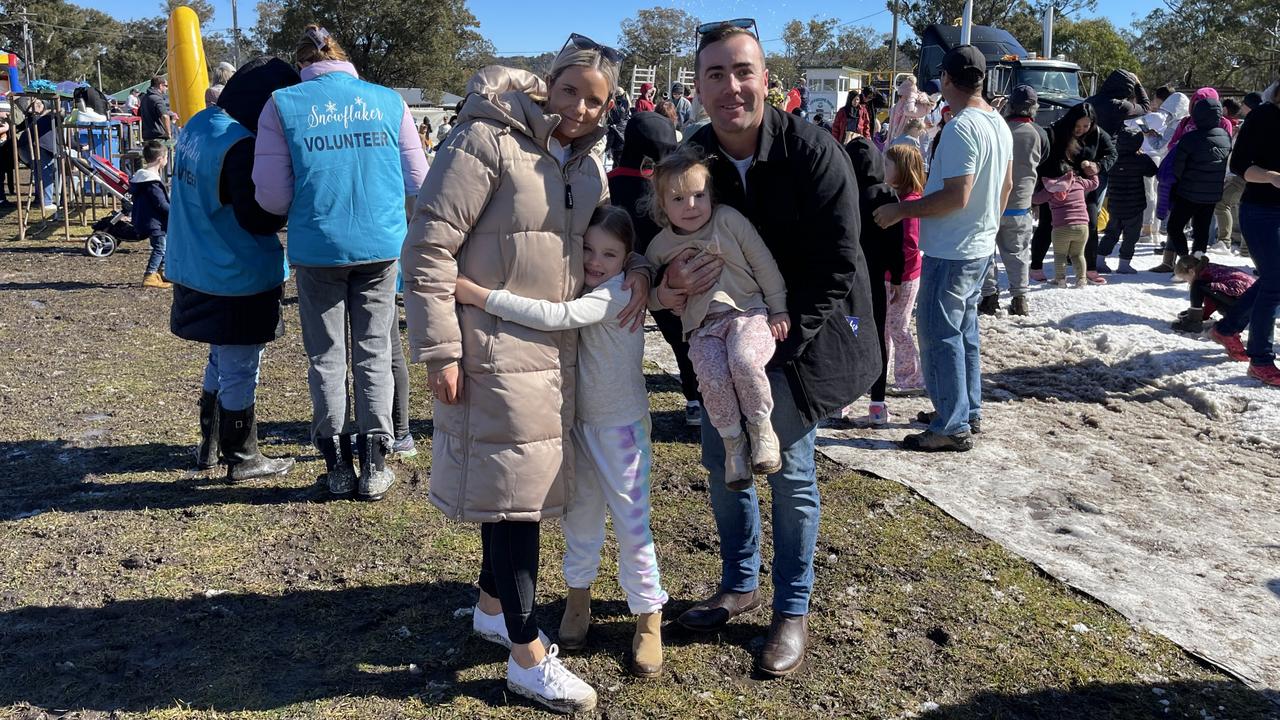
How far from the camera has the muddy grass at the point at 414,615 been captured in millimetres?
3033

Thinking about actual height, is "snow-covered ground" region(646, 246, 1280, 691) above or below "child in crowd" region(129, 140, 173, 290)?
below

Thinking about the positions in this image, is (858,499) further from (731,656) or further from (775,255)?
(775,255)

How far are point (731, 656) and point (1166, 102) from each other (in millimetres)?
12674

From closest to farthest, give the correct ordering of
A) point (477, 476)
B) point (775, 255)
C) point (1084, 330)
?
point (477, 476) → point (775, 255) → point (1084, 330)

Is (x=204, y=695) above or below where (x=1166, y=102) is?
below

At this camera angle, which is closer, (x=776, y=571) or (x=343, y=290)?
(x=776, y=571)

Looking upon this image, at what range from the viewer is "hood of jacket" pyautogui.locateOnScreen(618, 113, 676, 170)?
5547mm

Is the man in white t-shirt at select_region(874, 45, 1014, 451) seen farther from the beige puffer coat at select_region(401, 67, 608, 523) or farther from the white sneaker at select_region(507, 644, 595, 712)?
the white sneaker at select_region(507, 644, 595, 712)

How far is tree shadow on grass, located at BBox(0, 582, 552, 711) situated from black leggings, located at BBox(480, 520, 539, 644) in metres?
0.29

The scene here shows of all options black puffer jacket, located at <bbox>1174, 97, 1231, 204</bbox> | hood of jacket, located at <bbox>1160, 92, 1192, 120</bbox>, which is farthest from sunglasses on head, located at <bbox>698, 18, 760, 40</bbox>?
hood of jacket, located at <bbox>1160, 92, 1192, 120</bbox>

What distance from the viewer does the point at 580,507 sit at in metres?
3.11

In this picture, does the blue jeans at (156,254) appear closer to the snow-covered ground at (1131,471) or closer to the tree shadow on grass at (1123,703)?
the snow-covered ground at (1131,471)

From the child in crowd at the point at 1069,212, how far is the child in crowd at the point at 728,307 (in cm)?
754

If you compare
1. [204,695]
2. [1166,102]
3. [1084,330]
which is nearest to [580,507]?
[204,695]
